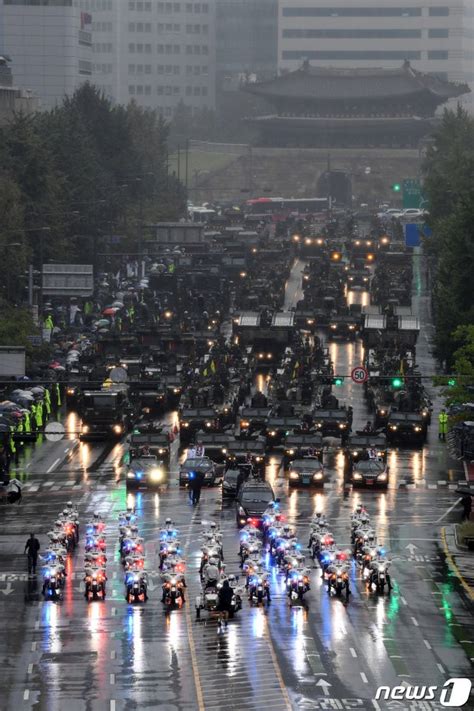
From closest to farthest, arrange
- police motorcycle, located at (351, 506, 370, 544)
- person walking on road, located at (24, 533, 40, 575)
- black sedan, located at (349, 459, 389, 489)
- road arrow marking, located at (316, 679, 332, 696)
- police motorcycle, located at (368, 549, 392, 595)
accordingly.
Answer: road arrow marking, located at (316, 679, 332, 696) → police motorcycle, located at (368, 549, 392, 595) → person walking on road, located at (24, 533, 40, 575) → police motorcycle, located at (351, 506, 370, 544) → black sedan, located at (349, 459, 389, 489)

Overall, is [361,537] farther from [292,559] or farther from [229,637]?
[229,637]

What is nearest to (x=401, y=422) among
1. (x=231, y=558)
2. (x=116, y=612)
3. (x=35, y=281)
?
(x=231, y=558)

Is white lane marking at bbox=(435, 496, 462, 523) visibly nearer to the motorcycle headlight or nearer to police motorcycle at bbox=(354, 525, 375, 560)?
police motorcycle at bbox=(354, 525, 375, 560)

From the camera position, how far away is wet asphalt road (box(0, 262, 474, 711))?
47969mm

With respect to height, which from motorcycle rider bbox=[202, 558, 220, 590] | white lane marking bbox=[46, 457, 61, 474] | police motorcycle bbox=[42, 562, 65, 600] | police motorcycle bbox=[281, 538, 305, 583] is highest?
motorcycle rider bbox=[202, 558, 220, 590]

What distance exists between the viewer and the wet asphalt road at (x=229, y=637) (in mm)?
47969

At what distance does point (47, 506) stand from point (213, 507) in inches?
238

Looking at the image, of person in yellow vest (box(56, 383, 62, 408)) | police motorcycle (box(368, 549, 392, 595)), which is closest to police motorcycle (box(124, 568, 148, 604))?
police motorcycle (box(368, 549, 392, 595))

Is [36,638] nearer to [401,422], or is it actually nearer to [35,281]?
[401,422]

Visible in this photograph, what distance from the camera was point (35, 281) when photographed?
471 feet

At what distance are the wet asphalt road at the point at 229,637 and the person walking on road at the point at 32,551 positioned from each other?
1.64 feet

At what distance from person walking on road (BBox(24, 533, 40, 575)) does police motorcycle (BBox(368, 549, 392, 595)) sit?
32.2ft

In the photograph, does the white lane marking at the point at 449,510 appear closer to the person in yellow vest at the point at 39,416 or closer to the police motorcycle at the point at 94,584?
the police motorcycle at the point at 94,584

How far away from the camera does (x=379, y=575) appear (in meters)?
60.8
